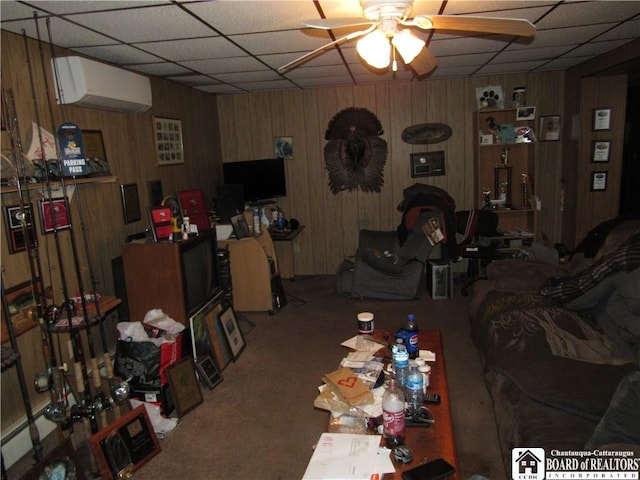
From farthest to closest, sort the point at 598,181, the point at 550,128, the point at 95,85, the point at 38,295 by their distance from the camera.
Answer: the point at 550,128
the point at 598,181
the point at 95,85
the point at 38,295

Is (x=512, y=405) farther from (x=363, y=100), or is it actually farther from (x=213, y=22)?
(x=363, y=100)

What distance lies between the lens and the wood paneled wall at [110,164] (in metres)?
2.68

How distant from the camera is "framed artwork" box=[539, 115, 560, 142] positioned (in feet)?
17.3

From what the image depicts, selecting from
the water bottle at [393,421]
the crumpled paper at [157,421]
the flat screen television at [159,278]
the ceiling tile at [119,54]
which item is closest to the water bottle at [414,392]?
the water bottle at [393,421]

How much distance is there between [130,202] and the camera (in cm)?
378

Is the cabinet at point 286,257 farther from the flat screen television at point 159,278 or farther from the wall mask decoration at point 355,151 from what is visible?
the flat screen television at point 159,278

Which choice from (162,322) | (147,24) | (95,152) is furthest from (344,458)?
(95,152)

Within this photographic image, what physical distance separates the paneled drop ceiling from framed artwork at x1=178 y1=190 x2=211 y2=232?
3.50 ft

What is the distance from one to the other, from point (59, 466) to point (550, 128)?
5469 millimetres

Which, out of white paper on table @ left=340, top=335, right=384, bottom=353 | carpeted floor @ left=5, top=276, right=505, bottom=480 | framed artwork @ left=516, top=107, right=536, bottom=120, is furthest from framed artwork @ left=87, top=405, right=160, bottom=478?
framed artwork @ left=516, top=107, right=536, bottom=120

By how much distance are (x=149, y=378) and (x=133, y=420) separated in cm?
43

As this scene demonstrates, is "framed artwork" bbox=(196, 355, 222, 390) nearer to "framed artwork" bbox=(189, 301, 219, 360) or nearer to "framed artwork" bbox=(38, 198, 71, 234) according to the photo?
"framed artwork" bbox=(189, 301, 219, 360)

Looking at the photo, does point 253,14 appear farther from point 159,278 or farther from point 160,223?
point 159,278

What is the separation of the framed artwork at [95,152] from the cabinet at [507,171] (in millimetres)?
3795
